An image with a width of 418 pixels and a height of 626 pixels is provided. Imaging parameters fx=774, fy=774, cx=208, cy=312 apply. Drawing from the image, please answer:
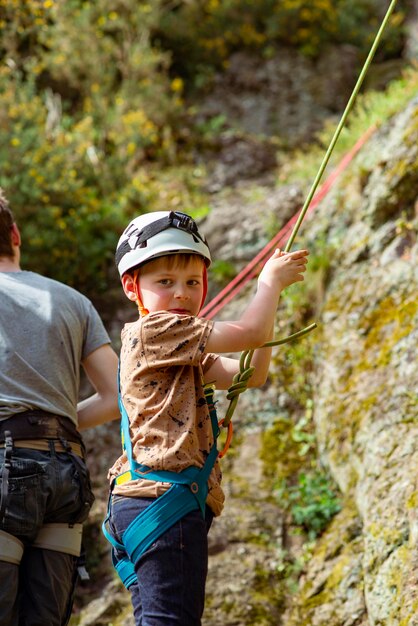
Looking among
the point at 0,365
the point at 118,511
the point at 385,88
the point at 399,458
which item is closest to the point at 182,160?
the point at 385,88

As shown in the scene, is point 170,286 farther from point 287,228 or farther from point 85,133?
point 85,133

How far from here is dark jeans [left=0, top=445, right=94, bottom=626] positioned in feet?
8.25

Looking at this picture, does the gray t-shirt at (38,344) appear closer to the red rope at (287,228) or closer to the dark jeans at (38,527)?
the dark jeans at (38,527)

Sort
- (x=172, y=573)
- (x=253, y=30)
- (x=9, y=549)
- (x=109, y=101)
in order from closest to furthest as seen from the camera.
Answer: (x=172, y=573)
(x=9, y=549)
(x=109, y=101)
(x=253, y=30)

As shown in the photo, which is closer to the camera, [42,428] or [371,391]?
[42,428]

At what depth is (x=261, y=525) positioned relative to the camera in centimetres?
451

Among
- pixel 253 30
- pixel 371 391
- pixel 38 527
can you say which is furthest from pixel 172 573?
pixel 253 30

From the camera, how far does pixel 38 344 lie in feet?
9.22

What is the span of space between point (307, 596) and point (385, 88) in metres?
8.01

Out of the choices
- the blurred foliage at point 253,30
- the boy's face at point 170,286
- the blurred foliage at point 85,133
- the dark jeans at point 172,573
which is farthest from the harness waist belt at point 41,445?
the blurred foliage at point 253,30

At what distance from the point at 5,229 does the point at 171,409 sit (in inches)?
46.3

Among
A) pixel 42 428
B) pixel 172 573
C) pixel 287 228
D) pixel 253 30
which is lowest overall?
pixel 172 573

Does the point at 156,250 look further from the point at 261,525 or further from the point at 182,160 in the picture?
the point at 182,160

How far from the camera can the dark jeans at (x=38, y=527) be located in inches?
99.0
